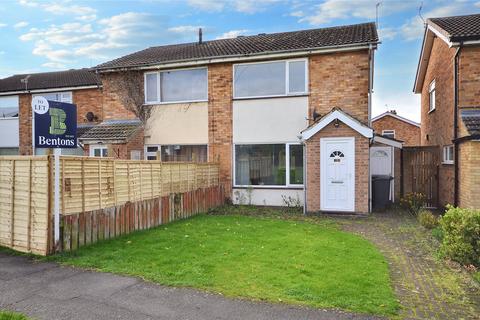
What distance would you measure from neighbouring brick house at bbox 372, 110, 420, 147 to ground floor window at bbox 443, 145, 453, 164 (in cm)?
1765

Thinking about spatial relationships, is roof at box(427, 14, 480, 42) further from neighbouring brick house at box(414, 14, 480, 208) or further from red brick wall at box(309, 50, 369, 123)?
red brick wall at box(309, 50, 369, 123)

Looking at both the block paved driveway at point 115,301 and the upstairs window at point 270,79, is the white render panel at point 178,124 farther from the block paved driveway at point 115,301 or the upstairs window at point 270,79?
the block paved driveway at point 115,301

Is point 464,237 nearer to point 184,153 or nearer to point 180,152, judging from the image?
point 184,153

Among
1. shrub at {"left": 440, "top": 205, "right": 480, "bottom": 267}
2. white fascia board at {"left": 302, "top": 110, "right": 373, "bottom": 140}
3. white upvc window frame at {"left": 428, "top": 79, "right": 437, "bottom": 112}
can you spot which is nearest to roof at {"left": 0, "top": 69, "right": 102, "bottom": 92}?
white fascia board at {"left": 302, "top": 110, "right": 373, "bottom": 140}

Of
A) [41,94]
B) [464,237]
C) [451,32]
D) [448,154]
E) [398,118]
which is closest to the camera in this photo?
[464,237]

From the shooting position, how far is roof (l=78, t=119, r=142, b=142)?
1425 cm

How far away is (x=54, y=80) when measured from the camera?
21719 millimetres

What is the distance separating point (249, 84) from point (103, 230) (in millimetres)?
8048

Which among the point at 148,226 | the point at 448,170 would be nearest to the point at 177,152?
the point at 148,226

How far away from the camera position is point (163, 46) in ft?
64.4

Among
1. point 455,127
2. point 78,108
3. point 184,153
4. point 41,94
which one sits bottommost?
point 184,153

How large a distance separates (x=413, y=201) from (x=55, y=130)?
1140 cm

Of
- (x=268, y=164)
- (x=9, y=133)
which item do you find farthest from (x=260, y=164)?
(x=9, y=133)

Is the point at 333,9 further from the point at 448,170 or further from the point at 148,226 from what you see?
the point at 148,226
